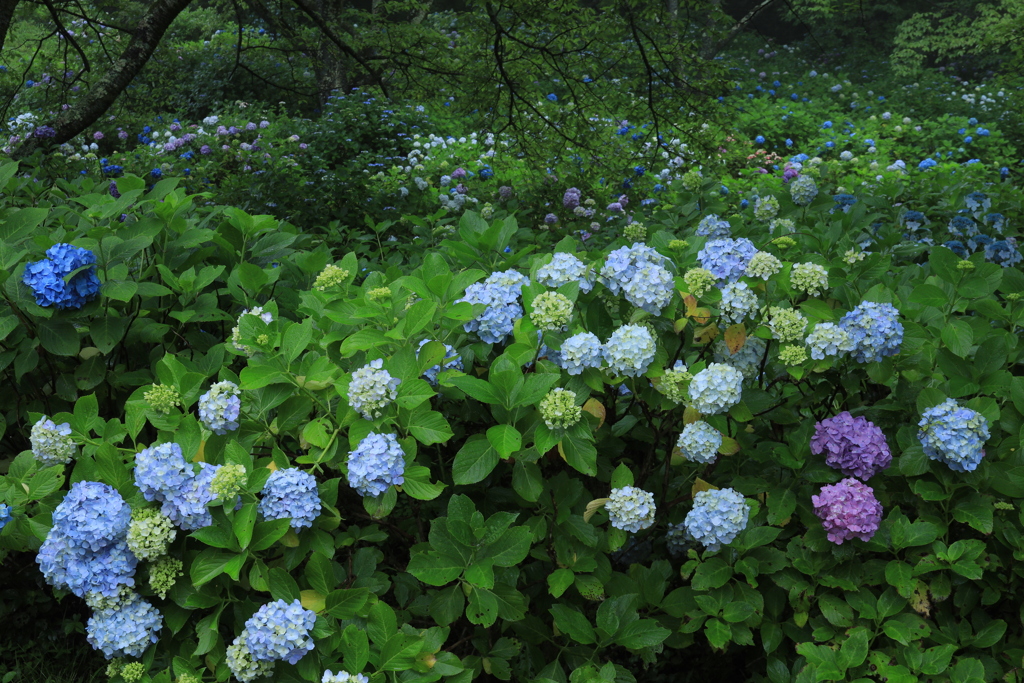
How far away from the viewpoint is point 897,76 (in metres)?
14.5

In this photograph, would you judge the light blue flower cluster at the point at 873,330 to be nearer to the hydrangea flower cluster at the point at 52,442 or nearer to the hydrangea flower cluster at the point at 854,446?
the hydrangea flower cluster at the point at 854,446

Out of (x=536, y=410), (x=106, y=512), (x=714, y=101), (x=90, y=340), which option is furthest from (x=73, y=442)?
(x=714, y=101)

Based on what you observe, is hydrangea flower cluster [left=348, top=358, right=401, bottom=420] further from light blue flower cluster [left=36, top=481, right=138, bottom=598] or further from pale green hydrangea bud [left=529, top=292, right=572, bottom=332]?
light blue flower cluster [left=36, top=481, right=138, bottom=598]

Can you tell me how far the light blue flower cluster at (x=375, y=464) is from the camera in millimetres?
1531

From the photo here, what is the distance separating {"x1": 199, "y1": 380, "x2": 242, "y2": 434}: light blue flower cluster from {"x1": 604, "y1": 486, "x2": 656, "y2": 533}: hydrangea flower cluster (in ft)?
2.81

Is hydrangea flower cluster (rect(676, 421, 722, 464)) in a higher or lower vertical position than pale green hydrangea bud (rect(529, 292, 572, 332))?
lower

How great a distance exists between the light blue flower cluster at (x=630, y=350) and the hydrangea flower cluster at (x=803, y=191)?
212 centimetres

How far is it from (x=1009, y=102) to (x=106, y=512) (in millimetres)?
13411

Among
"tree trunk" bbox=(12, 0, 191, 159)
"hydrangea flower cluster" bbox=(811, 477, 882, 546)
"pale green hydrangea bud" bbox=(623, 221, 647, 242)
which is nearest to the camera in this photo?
"hydrangea flower cluster" bbox=(811, 477, 882, 546)

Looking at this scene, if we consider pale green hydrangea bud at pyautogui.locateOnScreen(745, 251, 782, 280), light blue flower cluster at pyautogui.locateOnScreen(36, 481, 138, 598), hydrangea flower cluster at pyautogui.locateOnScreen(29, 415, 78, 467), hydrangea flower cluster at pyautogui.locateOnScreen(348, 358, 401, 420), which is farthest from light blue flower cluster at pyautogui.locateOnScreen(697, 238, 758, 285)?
hydrangea flower cluster at pyautogui.locateOnScreen(29, 415, 78, 467)

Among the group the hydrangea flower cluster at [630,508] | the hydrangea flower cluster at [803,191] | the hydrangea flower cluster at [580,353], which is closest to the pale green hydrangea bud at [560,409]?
the hydrangea flower cluster at [580,353]

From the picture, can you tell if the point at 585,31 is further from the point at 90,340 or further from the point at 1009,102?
the point at 1009,102

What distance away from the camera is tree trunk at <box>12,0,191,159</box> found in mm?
4559

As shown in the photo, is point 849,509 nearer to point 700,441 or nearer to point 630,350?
point 700,441
